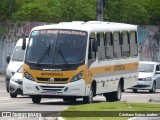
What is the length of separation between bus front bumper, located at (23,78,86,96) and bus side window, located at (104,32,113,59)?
3.11 m

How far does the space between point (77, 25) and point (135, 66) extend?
5635mm

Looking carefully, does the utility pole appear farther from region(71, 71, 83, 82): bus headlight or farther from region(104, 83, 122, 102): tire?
region(71, 71, 83, 82): bus headlight

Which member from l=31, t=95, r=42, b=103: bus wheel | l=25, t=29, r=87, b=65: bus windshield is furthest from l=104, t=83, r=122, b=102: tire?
l=25, t=29, r=87, b=65: bus windshield

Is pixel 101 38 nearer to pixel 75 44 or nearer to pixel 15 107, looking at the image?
pixel 75 44

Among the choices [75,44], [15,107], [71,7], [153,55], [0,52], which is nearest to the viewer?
[15,107]

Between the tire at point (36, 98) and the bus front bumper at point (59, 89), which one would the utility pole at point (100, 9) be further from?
the bus front bumper at point (59, 89)

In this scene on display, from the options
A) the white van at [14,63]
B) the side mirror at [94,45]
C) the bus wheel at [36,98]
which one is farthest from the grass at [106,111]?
the white van at [14,63]

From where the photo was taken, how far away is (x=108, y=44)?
2959cm

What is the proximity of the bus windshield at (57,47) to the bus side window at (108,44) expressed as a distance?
217 cm

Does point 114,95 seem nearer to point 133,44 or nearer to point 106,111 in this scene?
point 133,44

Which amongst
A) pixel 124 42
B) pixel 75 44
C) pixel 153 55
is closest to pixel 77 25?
pixel 75 44

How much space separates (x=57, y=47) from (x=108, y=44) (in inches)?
128

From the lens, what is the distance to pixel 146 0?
64.2 meters

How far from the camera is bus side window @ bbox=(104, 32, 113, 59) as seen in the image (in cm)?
2941
